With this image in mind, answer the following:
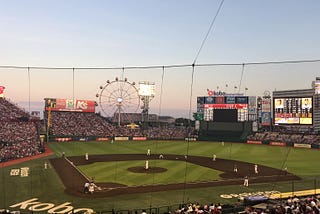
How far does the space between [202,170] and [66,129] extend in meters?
45.2

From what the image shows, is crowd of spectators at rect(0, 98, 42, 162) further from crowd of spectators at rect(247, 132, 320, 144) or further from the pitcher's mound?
crowd of spectators at rect(247, 132, 320, 144)

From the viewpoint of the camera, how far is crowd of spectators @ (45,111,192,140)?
7200 centimetres

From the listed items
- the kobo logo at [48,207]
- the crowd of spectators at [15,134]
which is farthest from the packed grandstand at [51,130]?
the kobo logo at [48,207]

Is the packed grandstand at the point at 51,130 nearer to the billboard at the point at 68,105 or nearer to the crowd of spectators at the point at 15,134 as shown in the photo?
the crowd of spectators at the point at 15,134

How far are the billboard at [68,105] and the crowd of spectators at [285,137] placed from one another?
4207 centimetres

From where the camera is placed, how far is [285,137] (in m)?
71.2

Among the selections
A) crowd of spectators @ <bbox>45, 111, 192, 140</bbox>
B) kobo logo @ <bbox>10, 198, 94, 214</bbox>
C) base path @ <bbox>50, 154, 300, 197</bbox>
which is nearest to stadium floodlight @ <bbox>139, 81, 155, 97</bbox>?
crowd of spectators @ <bbox>45, 111, 192, 140</bbox>

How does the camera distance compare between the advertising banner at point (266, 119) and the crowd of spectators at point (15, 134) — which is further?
the advertising banner at point (266, 119)

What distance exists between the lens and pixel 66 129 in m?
72.4

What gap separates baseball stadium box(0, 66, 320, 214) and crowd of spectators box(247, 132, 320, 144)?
19cm

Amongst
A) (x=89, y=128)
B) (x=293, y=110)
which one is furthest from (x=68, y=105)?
(x=293, y=110)

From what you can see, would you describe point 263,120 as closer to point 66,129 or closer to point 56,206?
point 66,129

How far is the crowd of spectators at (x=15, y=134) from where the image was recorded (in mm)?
43781

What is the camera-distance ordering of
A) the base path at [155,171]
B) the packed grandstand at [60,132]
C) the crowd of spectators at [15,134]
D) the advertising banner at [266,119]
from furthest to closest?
the advertising banner at [266,119] → the packed grandstand at [60,132] → the crowd of spectators at [15,134] → the base path at [155,171]
